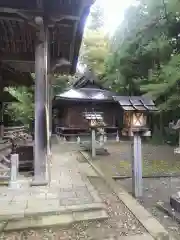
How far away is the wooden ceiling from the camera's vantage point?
14.9 feet

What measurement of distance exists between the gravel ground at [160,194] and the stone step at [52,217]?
1368 mm

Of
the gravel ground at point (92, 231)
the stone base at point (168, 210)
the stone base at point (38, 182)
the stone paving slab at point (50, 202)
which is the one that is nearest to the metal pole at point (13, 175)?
the stone paving slab at point (50, 202)

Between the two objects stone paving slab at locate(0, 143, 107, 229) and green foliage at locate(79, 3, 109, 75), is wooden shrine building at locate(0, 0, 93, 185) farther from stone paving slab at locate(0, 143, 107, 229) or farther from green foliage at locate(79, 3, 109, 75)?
green foliage at locate(79, 3, 109, 75)

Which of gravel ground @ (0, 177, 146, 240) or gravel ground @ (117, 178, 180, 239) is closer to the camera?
gravel ground @ (0, 177, 146, 240)

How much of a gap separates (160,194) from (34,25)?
189 inches

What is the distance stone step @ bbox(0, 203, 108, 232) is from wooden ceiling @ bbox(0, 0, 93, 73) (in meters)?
3.25

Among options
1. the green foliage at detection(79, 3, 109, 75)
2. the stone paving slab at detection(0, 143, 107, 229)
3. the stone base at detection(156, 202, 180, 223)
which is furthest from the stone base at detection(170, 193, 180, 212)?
the green foliage at detection(79, 3, 109, 75)

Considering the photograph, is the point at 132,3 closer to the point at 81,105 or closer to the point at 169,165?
the point at 81,105

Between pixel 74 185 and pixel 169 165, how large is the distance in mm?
5823

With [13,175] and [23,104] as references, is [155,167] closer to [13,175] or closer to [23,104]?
[13,175]

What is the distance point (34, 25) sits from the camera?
183 inches

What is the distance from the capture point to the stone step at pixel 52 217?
3412mm

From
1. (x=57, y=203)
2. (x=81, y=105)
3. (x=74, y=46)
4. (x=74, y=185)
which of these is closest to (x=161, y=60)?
(x=81, y=105)

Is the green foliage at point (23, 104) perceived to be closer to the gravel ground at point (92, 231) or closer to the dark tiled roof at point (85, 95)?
the dark tiled roof at point (85, 95)
